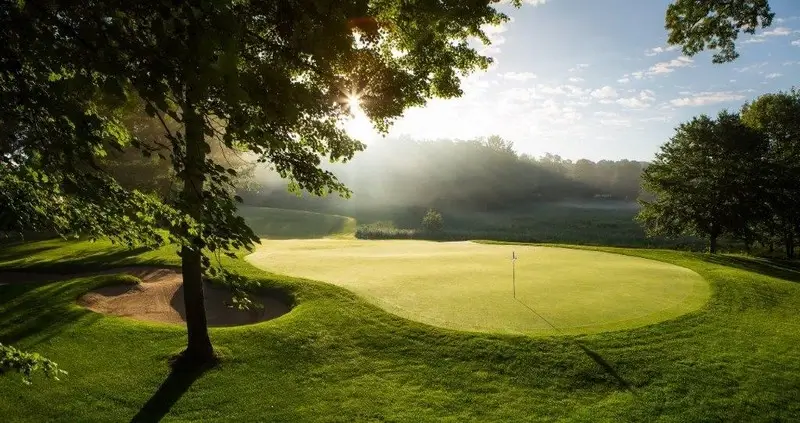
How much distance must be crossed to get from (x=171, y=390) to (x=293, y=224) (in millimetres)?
47797

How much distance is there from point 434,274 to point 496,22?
25.6 feet

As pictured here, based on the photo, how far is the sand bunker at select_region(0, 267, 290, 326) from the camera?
45.9ft

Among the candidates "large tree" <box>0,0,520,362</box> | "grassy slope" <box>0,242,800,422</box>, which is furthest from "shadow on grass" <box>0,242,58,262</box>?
"large tree" <box>0,0,520,362</box>

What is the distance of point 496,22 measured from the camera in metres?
12.3

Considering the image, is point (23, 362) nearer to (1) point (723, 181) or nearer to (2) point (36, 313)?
(2) point (36, 313)

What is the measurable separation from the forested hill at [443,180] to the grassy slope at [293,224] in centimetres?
1921

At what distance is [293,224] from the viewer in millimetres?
56375

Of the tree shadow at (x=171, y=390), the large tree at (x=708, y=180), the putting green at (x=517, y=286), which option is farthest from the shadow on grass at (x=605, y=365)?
the large tree at (x=708, y=180)

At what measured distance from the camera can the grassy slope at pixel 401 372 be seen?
8.52 m

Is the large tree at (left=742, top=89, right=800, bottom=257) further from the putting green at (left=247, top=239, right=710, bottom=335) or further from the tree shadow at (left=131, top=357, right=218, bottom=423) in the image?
the tree shadow at (left=131, top=357, right=218, bottom=423)

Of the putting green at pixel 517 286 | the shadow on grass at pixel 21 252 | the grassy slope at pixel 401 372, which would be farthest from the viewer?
the shadow on grass at pixel 21 252

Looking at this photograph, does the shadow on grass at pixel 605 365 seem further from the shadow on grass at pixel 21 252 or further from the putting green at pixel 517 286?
the shadow on grass at pixel 21 252

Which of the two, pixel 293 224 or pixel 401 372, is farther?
pixel 293 224

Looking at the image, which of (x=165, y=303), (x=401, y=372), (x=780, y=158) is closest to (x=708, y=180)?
(x=780, y=158)
